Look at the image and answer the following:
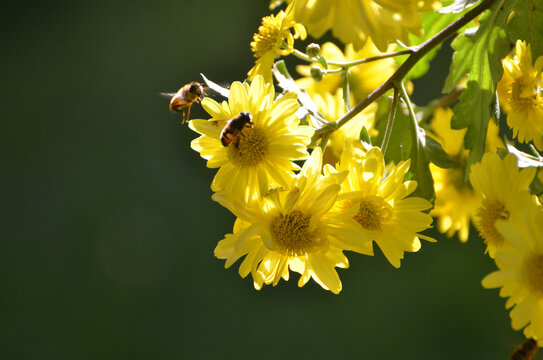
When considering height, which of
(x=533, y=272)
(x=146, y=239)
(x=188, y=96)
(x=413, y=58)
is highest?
(x=146, y=239)

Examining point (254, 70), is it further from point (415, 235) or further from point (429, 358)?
point (429, 358)

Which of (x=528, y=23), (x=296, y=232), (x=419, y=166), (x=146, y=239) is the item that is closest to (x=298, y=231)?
(x=296, y=232)

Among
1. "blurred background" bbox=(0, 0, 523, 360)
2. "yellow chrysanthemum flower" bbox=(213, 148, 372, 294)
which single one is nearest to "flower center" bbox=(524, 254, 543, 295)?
"yellow chrysanthemum flower" bbox=(213, 148, 372, 294)

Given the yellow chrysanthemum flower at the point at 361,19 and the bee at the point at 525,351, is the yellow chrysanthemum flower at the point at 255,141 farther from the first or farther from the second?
the bee at the point at 525,351

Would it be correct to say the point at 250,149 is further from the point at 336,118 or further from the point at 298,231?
the point at 336,118

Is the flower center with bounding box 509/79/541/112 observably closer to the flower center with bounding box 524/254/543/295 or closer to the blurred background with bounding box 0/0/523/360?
the flower center with bounding box 524/254/543/295

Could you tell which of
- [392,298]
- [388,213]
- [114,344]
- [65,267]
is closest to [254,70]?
[388,213]
